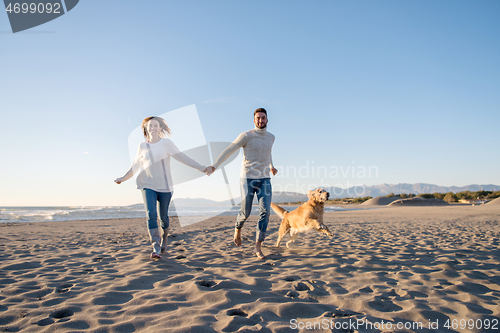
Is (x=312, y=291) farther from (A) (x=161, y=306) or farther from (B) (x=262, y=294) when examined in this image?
(A) (x=161, y=306)

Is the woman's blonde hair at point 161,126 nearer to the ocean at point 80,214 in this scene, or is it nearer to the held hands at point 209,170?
the held hands at point 209,170

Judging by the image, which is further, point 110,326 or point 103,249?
point 103,249

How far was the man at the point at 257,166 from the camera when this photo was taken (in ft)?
13.9

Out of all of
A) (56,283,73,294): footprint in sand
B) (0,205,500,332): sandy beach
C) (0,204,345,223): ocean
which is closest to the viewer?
(0,205,500,332): sandy beach

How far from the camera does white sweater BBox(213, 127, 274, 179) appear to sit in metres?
4.23

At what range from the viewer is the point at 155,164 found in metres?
3.97

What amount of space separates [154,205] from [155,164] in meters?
0.63

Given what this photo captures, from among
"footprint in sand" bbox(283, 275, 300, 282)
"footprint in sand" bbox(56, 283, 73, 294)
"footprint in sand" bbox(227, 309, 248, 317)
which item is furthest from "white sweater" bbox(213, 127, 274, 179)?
"footprint in sand" bbox(56, 283, 73, 294)

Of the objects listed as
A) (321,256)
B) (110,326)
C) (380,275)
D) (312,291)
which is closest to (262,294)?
(312,291)

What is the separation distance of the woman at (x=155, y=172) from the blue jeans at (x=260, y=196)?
1.00 m

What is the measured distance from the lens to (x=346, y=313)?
2000mm

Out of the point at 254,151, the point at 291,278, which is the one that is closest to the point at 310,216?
the point at 254,151

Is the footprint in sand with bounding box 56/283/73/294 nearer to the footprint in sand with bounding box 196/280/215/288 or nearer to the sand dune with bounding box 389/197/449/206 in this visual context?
the footprint in sand with bounding box 196/280/215/288

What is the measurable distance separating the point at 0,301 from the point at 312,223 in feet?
13.1
